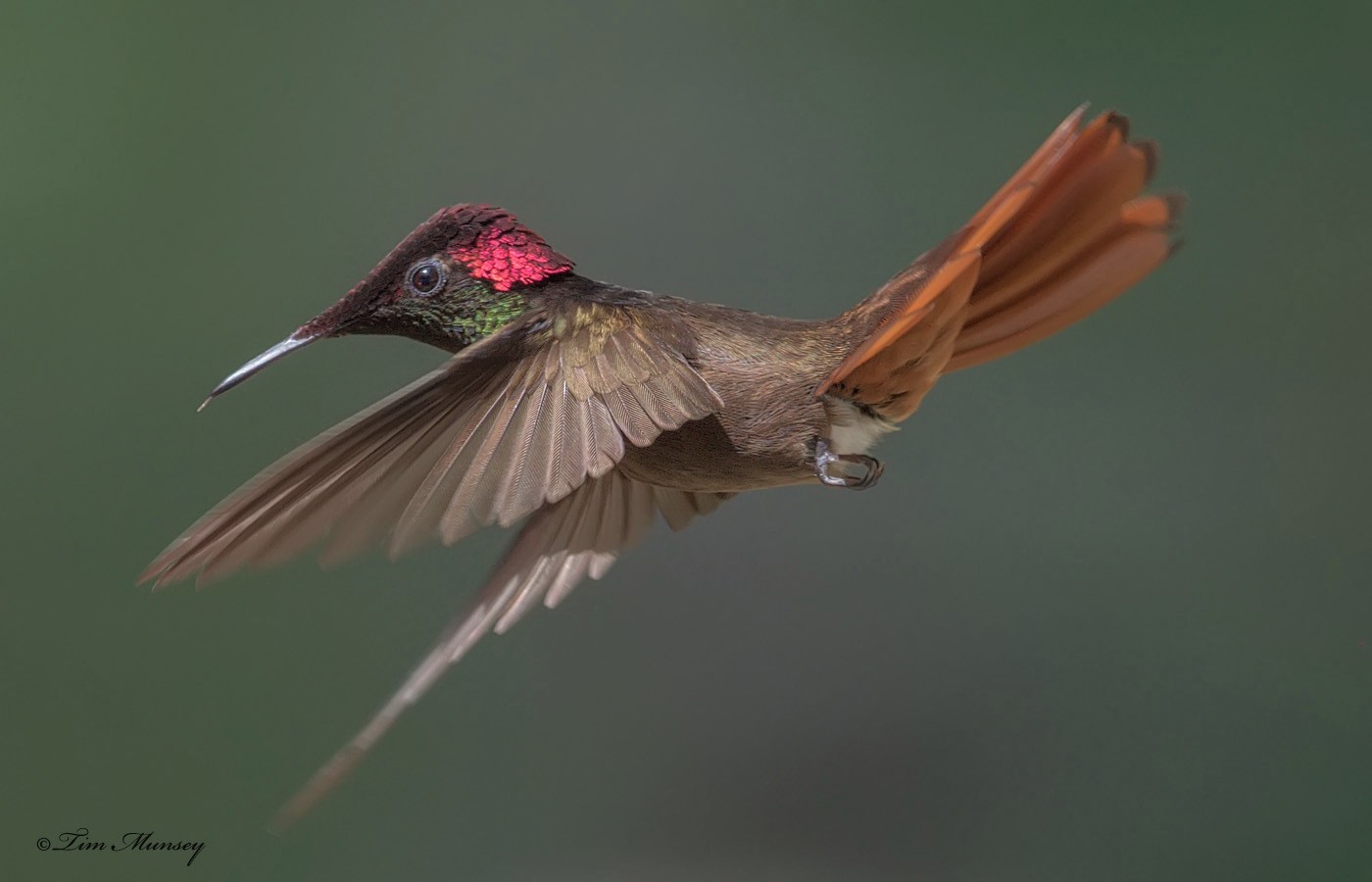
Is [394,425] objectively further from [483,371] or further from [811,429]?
[811,429]

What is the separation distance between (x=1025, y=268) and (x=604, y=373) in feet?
0.54

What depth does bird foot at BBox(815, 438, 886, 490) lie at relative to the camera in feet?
1.60

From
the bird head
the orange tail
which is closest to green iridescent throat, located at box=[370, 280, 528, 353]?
the bird head

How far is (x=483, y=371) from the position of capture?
1.39 ft

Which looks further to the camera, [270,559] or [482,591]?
[482,591]

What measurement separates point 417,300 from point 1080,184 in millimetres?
243

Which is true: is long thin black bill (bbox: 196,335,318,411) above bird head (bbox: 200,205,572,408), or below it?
below

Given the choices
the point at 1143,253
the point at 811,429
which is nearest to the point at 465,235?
the point at 811,429

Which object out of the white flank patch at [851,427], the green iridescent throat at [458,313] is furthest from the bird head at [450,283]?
the white flank patch at [851,427]

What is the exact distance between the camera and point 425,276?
0.47m

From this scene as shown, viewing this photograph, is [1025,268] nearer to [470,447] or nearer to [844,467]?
[844,467]

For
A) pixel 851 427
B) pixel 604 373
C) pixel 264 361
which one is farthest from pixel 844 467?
pixel 264 361

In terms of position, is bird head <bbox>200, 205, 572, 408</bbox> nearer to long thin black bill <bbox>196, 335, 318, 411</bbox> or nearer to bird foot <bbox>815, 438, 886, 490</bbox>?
long thin black bill <bbox>196, 335, 318, 411</bbox>

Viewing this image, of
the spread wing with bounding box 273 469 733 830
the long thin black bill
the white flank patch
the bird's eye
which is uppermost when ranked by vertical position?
the bird's eye
